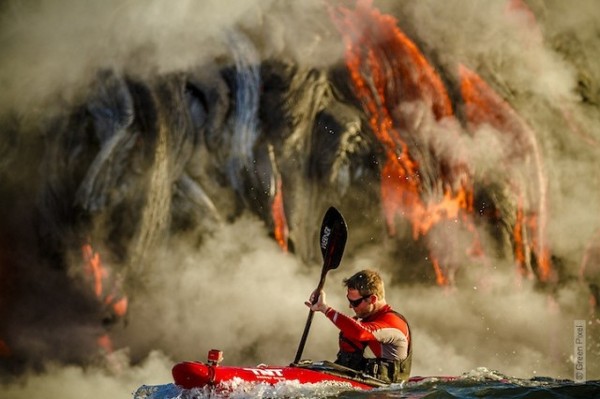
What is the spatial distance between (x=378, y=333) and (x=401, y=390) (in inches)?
22.9

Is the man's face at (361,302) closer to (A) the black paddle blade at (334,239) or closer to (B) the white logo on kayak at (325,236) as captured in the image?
(A) the black paddle blade at (334,239)

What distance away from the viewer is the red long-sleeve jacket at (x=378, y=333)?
27.7 ft

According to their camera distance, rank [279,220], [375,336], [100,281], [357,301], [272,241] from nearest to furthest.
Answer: [375,336]
[357,301]
[100,281]
[272,241]
[279,220]

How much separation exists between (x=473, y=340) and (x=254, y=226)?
422cm

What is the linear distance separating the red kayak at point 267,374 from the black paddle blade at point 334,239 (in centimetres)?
156

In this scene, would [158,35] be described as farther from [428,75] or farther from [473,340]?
[473,340]

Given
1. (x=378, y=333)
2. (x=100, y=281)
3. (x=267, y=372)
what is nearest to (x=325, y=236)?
(x=378, y=333)

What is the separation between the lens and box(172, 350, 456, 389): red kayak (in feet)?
25.1

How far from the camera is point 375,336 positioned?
853cm

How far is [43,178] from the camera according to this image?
1230 centimetres

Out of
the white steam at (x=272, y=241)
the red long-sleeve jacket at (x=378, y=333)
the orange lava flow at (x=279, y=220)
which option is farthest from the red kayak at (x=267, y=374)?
the orange lava flow at (x=279, y=220)

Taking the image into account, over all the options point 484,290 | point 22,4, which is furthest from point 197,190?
point 484,290

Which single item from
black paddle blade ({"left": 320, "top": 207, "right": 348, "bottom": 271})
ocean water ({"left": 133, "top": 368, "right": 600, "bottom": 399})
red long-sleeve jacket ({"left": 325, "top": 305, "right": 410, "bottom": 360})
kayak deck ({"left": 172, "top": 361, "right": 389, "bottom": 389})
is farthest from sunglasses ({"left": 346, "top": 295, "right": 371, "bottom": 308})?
black paddle blade ({"left": 320, "top": 207, "right": 348, "bottom": 271})

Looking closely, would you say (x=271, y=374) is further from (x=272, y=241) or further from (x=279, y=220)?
(x=279, y=220)
